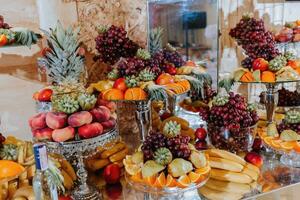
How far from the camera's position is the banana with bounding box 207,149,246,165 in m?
1.15

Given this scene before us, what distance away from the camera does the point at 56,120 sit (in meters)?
0.98

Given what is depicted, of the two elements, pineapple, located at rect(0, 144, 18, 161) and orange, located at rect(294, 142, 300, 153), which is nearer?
pineapple, located at rect(0, 144, 18, 161)

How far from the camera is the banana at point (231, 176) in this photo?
111 cm

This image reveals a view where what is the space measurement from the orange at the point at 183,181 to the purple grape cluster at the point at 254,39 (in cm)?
68

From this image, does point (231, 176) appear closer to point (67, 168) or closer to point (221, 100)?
point (221, 100)

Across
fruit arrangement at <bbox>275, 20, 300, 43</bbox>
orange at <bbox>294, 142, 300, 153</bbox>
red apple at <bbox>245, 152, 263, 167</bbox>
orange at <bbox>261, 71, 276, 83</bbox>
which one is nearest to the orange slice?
red apple at <bbox>245, 152, 263, 167</bbox>

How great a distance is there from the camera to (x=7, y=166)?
0.98 meters

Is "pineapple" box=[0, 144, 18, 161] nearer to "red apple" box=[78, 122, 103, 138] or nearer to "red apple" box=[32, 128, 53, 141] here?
"red apple" box=[32, 128, 53, 141]

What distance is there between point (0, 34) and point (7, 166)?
1.45 feet

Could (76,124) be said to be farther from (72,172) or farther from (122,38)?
(122,38)

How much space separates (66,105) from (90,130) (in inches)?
3.8

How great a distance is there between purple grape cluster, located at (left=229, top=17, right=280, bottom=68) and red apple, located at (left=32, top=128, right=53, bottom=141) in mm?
855

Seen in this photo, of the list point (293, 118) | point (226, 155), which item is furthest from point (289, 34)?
point (226, 155)

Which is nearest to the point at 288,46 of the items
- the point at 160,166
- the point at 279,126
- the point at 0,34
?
the point at 279,126
